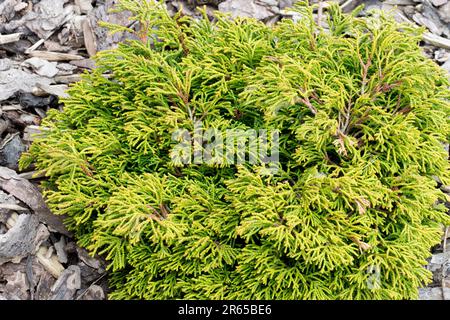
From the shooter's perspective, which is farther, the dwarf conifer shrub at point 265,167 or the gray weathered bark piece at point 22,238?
the gray weathered bark piece at point 22,238

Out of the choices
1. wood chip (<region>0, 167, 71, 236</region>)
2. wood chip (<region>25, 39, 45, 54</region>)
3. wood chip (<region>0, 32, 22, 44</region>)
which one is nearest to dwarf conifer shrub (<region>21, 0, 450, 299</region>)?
wood chip (<region>0, 167, 71, 236</region>)

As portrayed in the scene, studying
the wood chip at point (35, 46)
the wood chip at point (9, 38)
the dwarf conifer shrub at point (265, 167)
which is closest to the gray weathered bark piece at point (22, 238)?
the dwarf conifer shrub at point (265, 167)

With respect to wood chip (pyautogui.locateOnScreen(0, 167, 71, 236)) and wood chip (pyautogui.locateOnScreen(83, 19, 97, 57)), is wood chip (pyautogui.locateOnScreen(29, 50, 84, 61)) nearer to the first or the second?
wood chip (pyautogui.locateOnScreen(83, 19, 97, 57))

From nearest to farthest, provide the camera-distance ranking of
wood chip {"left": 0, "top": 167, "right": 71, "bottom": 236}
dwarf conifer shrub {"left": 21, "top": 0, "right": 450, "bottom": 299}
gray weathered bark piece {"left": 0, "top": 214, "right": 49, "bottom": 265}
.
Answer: dwarf conifer shrub {"left": 21, "top": 0, "right": 450, "bottom": 299}, gray weathered bark piece {"left": 0, "top": 214, "right": 49, "bottom": 265}, wood chip {"left": 0, "top": 167, "right": 71, "bottom": 236}

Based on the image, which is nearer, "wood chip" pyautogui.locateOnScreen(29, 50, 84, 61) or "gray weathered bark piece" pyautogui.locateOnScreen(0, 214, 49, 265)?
"gray weathered bark piece" pyautogui.locateOnScreen(0, 214, 49, 265)

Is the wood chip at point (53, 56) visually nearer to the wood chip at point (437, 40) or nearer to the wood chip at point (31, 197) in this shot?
the wood chip at point (31, 197)

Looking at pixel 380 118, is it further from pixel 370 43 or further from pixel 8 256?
pixel 8 256

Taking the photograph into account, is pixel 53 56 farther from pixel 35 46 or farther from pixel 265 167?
pixel 265 167

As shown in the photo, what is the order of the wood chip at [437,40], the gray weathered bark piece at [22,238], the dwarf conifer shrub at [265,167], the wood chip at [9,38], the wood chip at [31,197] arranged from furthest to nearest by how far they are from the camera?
the wood chip at [9,38]
the wood chip at [437,40]
the wood chip at [31,197]
the gray weathered bark piece at [22,238]
the dwarf conifer shrub at [265,167]

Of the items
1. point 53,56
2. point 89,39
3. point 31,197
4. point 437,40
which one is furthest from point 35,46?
point 437,40
